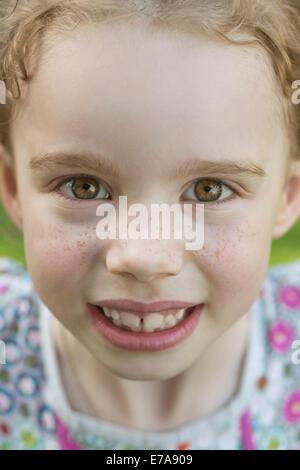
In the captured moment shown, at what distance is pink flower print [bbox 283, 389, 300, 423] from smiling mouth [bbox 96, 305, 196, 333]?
1.35 ft

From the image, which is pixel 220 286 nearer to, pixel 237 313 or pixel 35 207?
pixel 237 313

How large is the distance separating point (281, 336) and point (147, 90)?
693mm

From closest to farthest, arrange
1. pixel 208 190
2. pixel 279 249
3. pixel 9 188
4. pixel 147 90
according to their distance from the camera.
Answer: pixel 147 90 < pixel 208 190 < pixel 9 188 < pixel 279 249

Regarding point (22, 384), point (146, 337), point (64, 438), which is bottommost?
point (64, 438)

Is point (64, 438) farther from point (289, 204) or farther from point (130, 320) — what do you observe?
point (289, 204)

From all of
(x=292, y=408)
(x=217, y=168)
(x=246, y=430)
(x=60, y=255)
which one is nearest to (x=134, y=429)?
(x=246, y=430)

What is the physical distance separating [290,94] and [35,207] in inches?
16.7

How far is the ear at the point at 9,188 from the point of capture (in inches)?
42.4

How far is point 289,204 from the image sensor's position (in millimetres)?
1136

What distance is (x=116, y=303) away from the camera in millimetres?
941

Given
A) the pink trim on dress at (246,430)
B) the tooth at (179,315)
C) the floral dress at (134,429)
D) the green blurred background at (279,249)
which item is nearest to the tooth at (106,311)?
the tooth at (179,315)

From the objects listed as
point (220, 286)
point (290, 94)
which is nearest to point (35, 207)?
point (220, 286)
